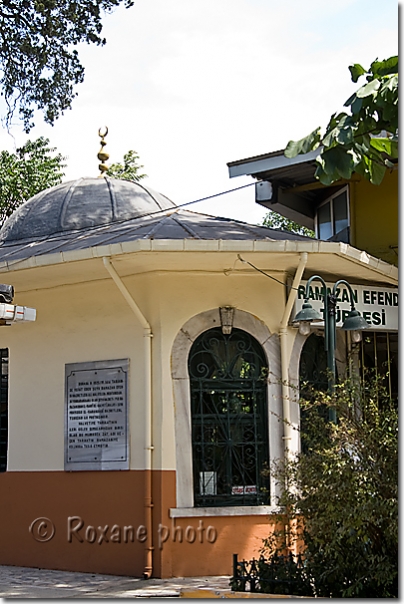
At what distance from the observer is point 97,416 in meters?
9.73

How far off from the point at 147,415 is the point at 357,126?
4273mm

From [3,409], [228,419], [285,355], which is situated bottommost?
[228,419]

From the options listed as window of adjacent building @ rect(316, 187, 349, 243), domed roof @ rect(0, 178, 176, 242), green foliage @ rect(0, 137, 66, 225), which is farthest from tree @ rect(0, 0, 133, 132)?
green foliage @ rect(0, 137, 66, 225)

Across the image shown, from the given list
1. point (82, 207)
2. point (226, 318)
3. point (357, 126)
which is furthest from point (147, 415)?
point (357, 126)

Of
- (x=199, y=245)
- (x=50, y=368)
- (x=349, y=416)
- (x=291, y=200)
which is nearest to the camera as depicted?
(x=349, y=416)

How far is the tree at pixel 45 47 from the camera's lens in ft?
33.4

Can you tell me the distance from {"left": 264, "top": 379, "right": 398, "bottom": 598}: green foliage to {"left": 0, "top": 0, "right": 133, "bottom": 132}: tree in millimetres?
5505

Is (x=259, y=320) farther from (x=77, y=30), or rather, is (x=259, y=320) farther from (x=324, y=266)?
(x=77, y=30)

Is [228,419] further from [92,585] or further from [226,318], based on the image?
[92,585]

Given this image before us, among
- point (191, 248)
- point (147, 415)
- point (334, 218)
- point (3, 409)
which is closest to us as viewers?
point (191, 248)

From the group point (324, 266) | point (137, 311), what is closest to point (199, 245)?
point (137, 311)

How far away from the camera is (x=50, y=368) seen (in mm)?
10258

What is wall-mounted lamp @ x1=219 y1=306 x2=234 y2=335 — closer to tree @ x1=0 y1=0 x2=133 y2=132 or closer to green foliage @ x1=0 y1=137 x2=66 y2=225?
tree @ x1=0 y1=0 x2=133 y2=132

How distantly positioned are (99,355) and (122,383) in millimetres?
480
